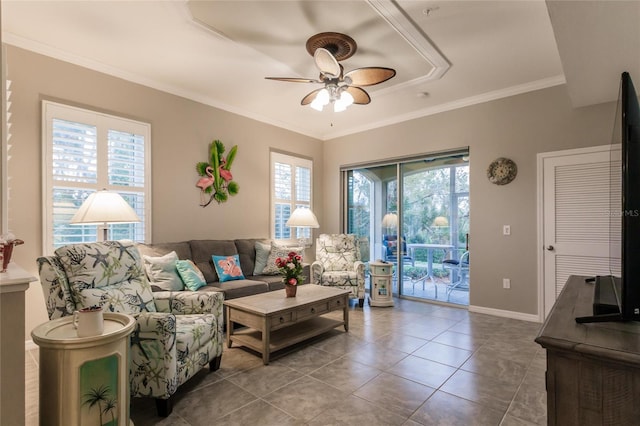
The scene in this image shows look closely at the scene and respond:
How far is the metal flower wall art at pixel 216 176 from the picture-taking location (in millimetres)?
4340

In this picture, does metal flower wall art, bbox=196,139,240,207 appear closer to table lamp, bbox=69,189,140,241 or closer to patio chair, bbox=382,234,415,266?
table lamp, bbox=69,189,140,241

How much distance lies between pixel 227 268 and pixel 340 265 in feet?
5.98

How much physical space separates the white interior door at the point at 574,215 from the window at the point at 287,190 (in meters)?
3.55

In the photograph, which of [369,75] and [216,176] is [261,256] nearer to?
[216,176]

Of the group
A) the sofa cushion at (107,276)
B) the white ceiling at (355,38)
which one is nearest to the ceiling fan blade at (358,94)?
the white ceiling at (355,38)

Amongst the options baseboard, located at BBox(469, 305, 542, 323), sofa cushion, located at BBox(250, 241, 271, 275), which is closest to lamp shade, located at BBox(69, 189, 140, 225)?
sofa cushion, located at BBox(250, 241, 271, 275)

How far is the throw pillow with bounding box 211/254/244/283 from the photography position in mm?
3906

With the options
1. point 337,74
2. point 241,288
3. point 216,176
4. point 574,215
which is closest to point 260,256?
point 241,288

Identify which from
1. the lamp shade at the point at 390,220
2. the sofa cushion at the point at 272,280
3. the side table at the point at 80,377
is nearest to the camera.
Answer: the side table at the point at 80,377

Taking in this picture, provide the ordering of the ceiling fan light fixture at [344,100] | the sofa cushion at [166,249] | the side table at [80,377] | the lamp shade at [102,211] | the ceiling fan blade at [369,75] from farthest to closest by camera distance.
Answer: the sofa cushion at [166,249], the ceiling fan light fixture at [344,100], the ceiling fan blade at [369,75], the lamp shade at [102,211], the side table at [80,377]

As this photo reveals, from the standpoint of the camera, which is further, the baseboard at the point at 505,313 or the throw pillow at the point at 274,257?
the throw pillow at the point at 274,257

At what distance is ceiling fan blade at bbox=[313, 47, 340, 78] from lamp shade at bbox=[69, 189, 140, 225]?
206 centimetres

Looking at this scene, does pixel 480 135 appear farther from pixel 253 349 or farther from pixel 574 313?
pixel 253 349

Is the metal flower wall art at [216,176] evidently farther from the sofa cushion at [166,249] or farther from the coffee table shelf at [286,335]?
the coffee table shelf at [286,335]
